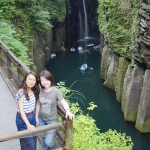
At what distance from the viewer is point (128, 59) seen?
17812 mm

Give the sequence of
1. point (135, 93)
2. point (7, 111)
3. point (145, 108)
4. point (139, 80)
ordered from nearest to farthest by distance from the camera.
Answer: point (7, 111)
point (145, 108)
point (139, 80)
point (135, 93)

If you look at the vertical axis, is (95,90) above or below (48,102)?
below

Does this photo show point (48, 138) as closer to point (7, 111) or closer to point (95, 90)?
point (7, 111)

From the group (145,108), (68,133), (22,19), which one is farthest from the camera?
(22,19)

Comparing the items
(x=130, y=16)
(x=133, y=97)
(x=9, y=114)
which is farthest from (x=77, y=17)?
(x=9, y=114)

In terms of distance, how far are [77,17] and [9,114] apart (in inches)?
1519

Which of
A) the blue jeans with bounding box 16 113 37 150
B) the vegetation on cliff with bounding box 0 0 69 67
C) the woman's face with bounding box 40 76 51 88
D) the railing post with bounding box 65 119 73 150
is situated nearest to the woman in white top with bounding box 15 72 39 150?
the blue jeans with bounding box 16 113 37 150

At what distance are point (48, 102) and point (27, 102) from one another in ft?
1.11

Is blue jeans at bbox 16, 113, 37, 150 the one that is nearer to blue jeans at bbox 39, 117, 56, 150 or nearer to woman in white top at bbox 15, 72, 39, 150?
woman in white top at bbox 15, 72, 39, 150

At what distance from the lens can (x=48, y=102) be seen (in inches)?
158

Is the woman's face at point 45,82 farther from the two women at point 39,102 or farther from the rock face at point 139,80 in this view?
the rock face at point 139,80

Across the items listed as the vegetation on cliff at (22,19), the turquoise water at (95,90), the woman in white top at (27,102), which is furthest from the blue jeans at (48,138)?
the vegetation on cliff at (22,19)

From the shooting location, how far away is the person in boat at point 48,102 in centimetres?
397

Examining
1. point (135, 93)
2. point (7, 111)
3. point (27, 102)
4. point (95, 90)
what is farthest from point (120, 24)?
point (27, 102)
